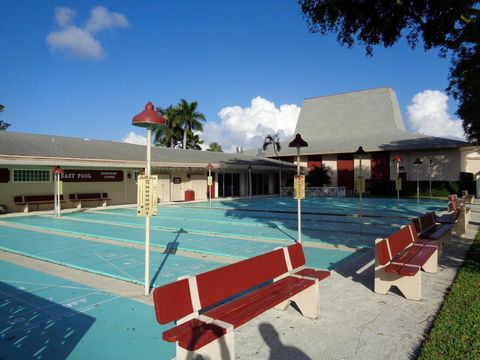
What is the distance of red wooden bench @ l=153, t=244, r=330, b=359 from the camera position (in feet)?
10.5

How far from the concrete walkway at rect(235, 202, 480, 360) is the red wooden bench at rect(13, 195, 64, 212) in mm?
18940

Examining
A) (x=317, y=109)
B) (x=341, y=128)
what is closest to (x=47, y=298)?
(x=341, y=128)

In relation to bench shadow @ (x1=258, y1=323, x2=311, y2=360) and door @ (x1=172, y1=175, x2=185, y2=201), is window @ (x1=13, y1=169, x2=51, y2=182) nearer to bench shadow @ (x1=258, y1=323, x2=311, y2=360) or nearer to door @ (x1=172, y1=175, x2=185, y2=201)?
door @ (x1=172, y1=175, x2=185, y2=201)

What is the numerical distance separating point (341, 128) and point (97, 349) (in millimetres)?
42298

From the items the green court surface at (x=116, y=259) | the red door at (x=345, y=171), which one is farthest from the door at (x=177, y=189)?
the red door at (x=345, y=171)

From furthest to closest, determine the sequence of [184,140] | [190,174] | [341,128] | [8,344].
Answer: [184,140], [341,128], [190,174], [8,344]

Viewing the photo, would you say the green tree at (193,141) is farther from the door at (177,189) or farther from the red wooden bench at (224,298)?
the red wooden bench at (224,298)

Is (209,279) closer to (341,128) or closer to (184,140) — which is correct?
(341,128)

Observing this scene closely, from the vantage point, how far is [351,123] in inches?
1692

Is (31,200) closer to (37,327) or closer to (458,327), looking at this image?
(37,327)

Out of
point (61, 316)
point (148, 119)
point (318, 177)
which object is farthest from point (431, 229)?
point (318, 177)

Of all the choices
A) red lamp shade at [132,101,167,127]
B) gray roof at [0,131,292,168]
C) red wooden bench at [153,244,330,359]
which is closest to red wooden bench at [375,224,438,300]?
red wooden bench at [153,244,330,359]

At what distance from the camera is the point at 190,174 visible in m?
28.8

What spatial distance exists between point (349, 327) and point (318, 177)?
104 feet
